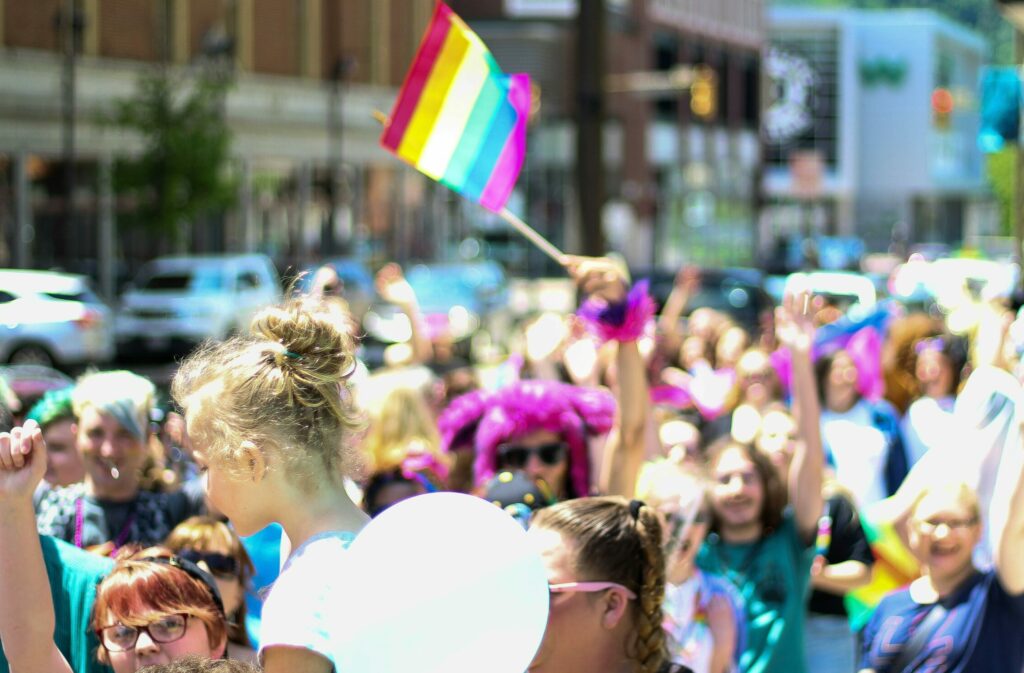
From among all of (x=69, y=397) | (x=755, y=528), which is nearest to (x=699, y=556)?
(x=755, y=528)

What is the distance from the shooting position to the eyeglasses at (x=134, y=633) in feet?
10.8

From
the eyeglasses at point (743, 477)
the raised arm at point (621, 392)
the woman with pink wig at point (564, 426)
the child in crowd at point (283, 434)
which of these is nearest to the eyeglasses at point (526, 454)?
the woman with pink wig at point (564, 426)

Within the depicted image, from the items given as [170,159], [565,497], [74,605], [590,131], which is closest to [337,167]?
[170,159]

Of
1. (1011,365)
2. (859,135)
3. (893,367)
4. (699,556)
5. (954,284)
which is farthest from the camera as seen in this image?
(859,135)

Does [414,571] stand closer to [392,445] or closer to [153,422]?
[153,422]

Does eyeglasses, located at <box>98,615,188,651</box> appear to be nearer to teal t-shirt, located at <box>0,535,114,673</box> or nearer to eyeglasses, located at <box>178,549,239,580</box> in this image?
teal t-shirt, located at <box>0,535,114,673</box>

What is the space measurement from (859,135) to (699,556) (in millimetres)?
86315

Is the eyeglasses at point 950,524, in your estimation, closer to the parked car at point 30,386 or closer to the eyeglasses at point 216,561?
the eyeglasses at point 216,561

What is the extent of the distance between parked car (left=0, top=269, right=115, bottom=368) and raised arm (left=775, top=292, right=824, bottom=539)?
50.2 feet

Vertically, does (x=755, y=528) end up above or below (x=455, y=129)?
below

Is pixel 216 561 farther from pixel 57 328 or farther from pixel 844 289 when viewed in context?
pixel 57 328

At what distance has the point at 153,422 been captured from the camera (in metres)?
5.25

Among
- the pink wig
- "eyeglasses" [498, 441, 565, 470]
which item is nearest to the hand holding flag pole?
the pink wig

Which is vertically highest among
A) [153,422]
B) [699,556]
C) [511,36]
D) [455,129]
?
[511,36]
